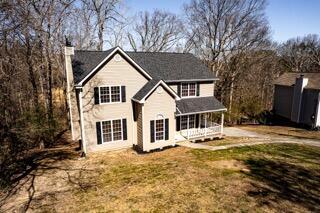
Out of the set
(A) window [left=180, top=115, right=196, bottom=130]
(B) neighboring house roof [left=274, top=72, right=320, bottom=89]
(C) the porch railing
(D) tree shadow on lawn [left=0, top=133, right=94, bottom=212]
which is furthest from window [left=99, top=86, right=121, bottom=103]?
(B) neighboring house roof [left=274, top=72, right=320, bottom=89]

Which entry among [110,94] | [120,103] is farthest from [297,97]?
[110,94]

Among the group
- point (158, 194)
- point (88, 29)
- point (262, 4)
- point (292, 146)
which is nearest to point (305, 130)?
point (292, 146)

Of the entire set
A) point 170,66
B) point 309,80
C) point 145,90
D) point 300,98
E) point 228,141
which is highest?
point 170,66

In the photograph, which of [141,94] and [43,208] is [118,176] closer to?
[43,208]

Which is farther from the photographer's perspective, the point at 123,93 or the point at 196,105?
the point at 196,105

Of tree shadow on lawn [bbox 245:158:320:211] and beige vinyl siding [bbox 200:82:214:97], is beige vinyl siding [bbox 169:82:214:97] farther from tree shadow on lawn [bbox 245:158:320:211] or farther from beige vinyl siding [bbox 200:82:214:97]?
tree shadow on lawn [bbox 245:158:320:211]

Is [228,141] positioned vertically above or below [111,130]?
below

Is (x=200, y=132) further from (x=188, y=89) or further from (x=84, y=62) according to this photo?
(x=84, y=62)
